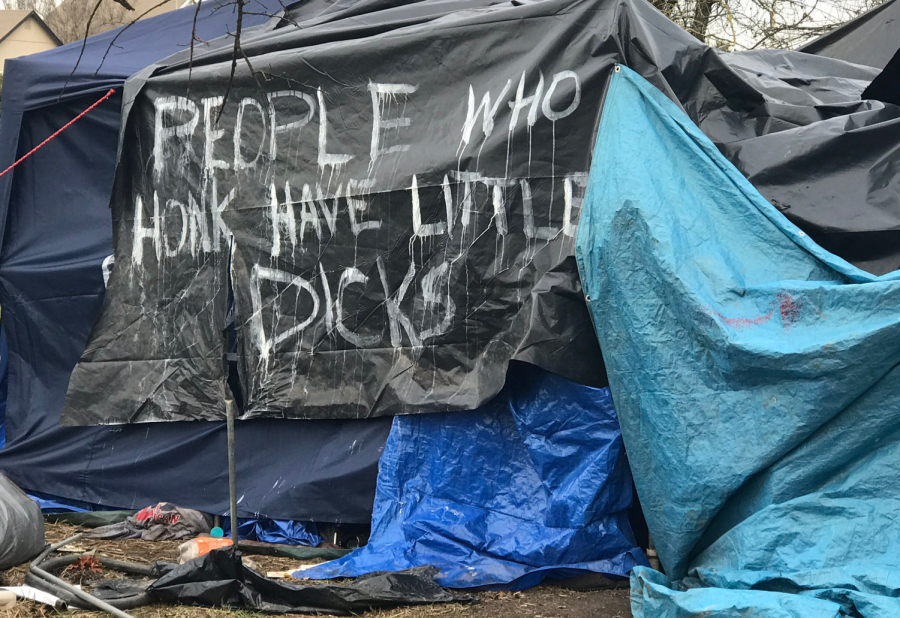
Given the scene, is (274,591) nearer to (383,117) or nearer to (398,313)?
(398,313)

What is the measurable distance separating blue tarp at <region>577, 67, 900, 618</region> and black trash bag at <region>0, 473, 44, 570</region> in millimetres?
2922

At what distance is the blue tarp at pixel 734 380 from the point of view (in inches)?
114

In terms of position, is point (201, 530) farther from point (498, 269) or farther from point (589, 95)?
point (589, 95)

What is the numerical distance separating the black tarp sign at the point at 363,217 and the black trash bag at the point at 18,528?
0.75 metres

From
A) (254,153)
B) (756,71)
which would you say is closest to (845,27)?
(756,71)

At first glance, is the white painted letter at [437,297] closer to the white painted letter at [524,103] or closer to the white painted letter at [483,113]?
the white painted letter at [483,113]

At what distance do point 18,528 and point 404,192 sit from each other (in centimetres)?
248

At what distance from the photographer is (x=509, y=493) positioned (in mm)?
3816

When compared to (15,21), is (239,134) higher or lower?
lower

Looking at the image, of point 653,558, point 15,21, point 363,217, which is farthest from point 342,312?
point 15,21

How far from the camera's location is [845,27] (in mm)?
5895

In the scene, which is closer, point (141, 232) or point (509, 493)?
point (509, 493)

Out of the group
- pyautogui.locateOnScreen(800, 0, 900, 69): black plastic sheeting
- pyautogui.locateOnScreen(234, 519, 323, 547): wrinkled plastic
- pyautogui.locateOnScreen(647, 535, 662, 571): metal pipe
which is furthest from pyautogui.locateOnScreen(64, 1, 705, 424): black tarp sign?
pyautogui.locateOnScreen(800, 0, 900, 69): black plastic sheeting

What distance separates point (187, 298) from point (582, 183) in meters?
2.38
